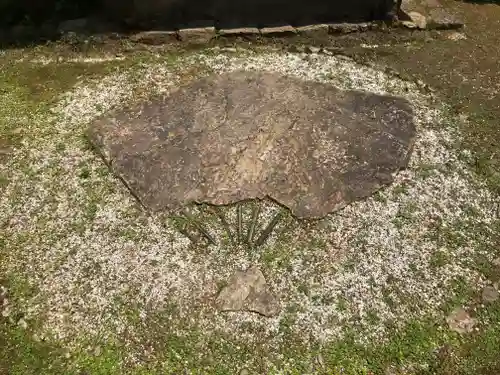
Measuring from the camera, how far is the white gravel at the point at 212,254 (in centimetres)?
505

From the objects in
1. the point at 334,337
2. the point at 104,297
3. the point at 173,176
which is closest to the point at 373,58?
the point at 173,176

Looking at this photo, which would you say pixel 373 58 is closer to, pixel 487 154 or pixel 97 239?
pixel 487 154

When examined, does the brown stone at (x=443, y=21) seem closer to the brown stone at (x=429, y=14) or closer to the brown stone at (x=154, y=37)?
the brown stone at (x=429, y=14)

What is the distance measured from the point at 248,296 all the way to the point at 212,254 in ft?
2.18

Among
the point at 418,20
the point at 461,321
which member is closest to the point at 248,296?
the point at 461,321

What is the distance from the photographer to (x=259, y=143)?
21.5 feet

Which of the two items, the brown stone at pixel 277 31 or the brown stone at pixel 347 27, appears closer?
the brown stone at pixel 277 31

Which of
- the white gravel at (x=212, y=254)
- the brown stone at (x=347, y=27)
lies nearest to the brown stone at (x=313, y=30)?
the brown stone at (x=347, y=27)

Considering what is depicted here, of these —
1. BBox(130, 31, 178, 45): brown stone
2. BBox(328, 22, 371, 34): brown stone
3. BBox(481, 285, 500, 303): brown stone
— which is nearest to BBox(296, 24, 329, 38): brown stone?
BBox(328, 22, 371, 34): brown stone

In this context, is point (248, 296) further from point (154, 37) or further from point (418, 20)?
point (418, 20)

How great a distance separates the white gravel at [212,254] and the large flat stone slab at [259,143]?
0.83 feet

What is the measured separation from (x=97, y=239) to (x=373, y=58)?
524 cm

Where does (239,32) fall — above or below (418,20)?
below

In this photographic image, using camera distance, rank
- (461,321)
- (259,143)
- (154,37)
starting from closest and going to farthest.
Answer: (461,321) < (259,143) < (154,37)
